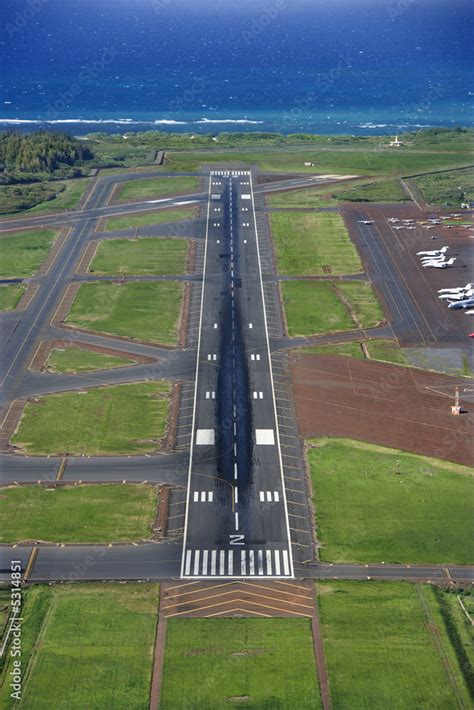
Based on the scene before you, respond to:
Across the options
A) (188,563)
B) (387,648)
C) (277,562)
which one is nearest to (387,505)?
(277,562)

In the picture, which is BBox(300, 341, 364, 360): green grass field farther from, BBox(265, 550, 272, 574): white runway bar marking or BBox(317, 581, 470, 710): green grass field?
BBox(317, 581, 470, 710): green grass field

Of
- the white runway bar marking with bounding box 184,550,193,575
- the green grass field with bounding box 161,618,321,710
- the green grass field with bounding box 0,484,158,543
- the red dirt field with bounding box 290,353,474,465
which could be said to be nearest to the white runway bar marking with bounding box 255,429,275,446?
the red dirt field with bounding box 290,353,474,465

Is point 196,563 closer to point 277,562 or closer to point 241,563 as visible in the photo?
point 241,563

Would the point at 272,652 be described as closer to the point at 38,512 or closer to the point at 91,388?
the point at 38,512

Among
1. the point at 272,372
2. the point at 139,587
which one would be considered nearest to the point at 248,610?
the point at 139,587

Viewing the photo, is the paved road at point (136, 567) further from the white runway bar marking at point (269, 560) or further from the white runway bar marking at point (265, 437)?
the white runway bar marking at point (265, 437)

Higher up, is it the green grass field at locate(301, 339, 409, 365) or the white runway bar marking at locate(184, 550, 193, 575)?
the green grass field at locate(301, 339, 409, 365)
